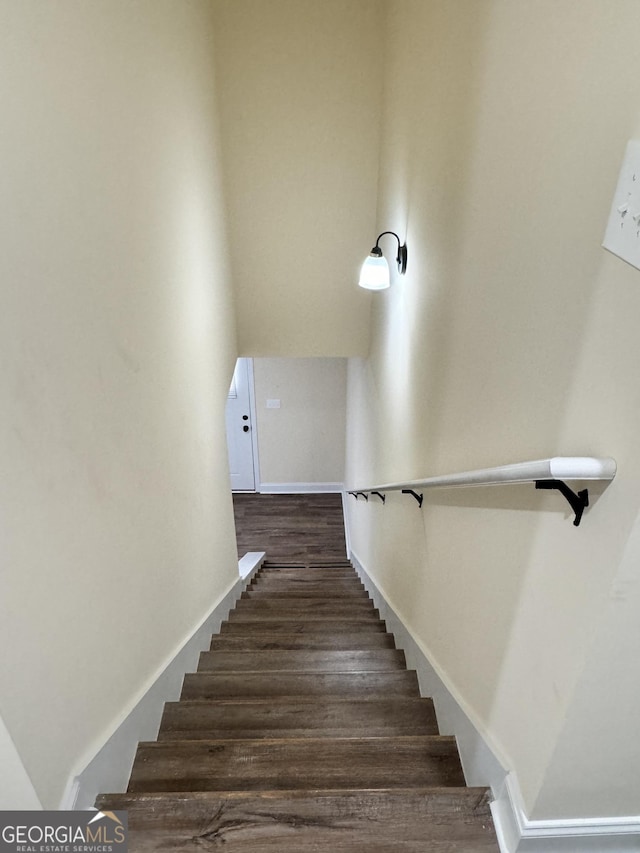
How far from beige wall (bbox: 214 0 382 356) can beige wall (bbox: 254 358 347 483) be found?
193 centimetres

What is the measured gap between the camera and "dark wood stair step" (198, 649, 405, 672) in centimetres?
217

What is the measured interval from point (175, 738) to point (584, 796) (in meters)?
1.31

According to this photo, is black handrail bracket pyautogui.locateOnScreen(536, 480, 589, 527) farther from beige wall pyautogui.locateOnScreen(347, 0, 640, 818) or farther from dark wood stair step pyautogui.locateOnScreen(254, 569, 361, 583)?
dark wood stair step pyautogui.locateOnScreen(254, 569, 361, 583)

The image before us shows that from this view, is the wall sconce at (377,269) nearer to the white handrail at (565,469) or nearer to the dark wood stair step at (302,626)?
the white handrail at (565,469)

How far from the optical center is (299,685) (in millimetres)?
1931

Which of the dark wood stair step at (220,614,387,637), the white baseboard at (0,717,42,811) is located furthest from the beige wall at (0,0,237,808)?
the dark wood stair step at (220,614,387,637)

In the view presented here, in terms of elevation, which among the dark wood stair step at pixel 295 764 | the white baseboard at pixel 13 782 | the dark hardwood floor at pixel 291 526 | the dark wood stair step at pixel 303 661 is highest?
the white baseboard at pixel 13 782

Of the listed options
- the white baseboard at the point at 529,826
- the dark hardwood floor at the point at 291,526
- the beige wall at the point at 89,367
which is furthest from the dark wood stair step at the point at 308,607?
the dark hardwood floor at the point at 291,526

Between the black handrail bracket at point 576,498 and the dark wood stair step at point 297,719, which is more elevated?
the black handrail bracket at point 576,498

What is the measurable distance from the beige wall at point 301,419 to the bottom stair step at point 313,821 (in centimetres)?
506

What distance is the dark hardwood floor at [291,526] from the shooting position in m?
5.39

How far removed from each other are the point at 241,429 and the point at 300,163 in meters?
3.78

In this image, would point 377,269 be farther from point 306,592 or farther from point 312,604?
point 306,592

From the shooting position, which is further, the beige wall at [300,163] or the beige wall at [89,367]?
the beige wall at [300,163]
